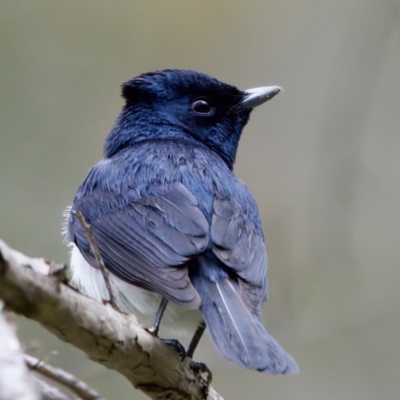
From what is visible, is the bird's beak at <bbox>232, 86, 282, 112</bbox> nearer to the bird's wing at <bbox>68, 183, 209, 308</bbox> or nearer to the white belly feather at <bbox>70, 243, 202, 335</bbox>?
the bird's wing at <bbox>68, 183, 209, 308</bbox>

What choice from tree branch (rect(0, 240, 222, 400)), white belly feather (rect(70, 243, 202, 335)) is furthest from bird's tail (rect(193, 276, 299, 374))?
white belly feather (rect(70, 243, 202, 335))

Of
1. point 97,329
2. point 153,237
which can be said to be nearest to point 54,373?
point 97,329

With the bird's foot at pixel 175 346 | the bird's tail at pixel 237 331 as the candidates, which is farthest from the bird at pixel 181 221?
the bird's foot at pixel 175 346

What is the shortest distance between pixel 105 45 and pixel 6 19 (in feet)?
3.79

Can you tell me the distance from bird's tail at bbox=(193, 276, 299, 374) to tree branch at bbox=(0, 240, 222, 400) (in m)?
0.24

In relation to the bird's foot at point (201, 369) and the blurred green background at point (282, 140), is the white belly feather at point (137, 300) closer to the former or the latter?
the bird's foot at point (201, 369)

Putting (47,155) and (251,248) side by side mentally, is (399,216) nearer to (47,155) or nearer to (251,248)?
(47,155)

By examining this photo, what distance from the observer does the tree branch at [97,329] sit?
1988mm

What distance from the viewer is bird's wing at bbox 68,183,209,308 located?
3.14 meters

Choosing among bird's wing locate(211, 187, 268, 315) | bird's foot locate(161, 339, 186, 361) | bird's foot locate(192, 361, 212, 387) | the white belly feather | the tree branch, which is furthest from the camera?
the white belly feather

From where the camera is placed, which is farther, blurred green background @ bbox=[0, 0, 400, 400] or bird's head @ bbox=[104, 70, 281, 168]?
blurred green background @ bbox=[0, 0, 400, 400]

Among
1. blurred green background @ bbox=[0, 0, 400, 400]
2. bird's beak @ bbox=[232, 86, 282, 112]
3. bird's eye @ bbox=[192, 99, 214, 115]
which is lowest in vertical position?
blurred green background @ bbox=[0, 0, 400, 400]

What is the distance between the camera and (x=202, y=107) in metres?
4.66

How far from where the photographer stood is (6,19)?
816 centimetres
